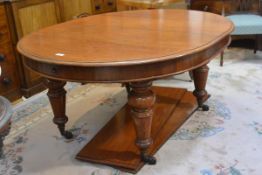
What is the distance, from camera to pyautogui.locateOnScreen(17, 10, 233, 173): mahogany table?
144 centimetres

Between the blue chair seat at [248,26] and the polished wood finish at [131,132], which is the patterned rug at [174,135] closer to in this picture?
the polished wood finish at [131,132]

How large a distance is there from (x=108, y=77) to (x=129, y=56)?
130mm

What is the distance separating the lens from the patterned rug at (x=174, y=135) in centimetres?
179

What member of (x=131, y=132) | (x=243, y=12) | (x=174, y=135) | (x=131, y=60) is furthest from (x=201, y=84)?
(x=243, y=12)

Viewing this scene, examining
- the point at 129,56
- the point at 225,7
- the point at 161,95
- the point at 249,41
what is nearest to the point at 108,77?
the point at 129,56

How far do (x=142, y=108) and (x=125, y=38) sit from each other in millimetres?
386

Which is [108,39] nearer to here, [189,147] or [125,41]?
[125,41]

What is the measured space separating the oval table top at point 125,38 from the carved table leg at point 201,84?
1.22 feet

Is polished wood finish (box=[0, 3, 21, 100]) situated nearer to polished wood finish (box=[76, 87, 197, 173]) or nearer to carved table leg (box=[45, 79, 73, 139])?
carved table leg (box=[45, 79, 73, 139])

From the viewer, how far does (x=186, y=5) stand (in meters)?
3.80

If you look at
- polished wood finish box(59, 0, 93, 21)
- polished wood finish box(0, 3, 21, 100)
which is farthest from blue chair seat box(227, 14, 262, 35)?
polished wood finish box(0, 3, 21, 100)

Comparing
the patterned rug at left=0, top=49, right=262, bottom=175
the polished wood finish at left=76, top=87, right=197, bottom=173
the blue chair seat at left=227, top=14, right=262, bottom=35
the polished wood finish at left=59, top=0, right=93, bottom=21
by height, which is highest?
the polished wood finish at left=59, top=0, right=93, bottom=21

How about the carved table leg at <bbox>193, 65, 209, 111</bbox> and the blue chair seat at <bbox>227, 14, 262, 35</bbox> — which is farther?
the blue chair seat at <bbox>227, 14, 262, 35</bbox>

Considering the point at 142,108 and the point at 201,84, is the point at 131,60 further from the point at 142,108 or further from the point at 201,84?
the point at 201,84
